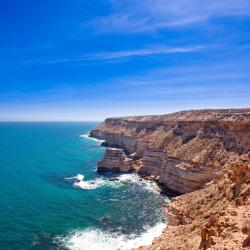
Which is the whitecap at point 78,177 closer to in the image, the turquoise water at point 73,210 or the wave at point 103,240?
the turquoise water at point 73,210

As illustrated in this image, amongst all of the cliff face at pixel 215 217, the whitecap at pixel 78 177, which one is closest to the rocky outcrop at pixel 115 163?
the whitecap at pixel 78 177

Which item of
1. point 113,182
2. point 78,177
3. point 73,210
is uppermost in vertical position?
point 78,177

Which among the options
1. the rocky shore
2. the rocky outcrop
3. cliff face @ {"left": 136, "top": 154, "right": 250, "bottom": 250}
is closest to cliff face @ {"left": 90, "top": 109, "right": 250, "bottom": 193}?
the rocky shore

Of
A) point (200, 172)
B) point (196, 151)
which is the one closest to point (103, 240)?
point (200, 172)

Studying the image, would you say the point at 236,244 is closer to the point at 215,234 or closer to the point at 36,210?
the point at 215,234

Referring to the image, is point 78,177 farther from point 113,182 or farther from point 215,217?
point 215,217

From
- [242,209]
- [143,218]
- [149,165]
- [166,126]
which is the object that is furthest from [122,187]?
[242,209]
